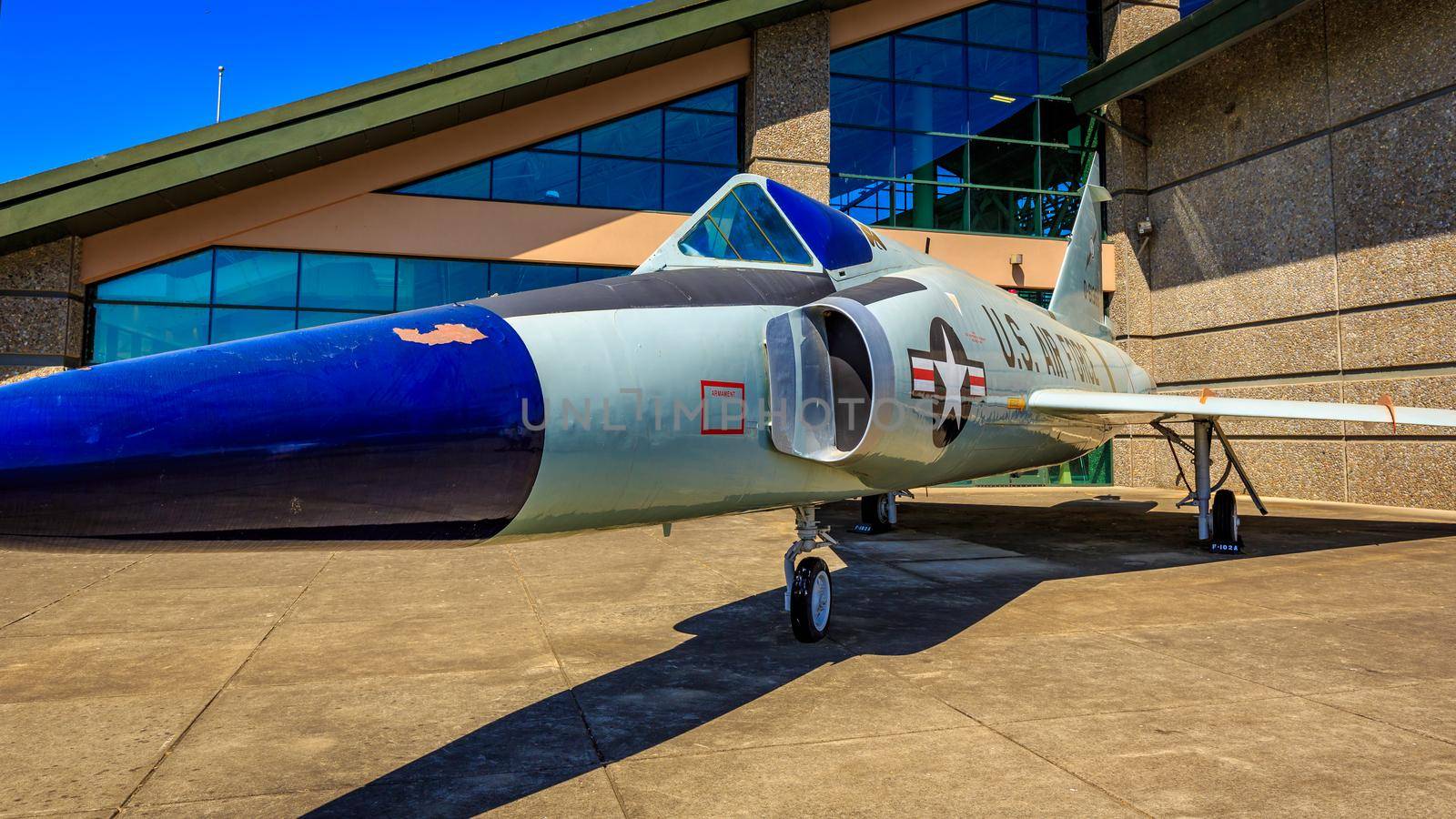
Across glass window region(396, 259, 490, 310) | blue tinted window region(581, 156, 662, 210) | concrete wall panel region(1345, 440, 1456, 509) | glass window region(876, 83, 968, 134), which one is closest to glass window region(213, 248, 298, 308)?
glass window region(396, 259, 490, 310)

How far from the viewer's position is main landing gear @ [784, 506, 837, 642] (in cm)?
506

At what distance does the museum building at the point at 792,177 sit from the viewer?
1280 cm

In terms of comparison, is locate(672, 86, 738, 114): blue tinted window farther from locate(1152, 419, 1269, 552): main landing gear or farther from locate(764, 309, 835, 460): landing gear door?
locate(764, 309, 835, 460): landing gear door

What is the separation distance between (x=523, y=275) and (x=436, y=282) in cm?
146

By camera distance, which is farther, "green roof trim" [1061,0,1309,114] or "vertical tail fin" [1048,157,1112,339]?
"green roof trim" [1061,0,1309,114]

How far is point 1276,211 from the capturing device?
1491 cm

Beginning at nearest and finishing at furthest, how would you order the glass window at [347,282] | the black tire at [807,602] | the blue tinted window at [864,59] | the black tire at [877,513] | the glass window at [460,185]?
the black tire at [807,602], the black tire at [877,513], the glass window at [347,282], the glass window at [460,185], the blue tinted window at [864,59]

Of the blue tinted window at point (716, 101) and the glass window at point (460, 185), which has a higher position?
the blue tinted window at point (716, 101)

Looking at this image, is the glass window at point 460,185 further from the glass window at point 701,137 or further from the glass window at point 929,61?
the glass window at point 929,61

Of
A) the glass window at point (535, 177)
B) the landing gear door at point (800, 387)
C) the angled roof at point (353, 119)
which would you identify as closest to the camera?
the landing gear door at point (800, 387)

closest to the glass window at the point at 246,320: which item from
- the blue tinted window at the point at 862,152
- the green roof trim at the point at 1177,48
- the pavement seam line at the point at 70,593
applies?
the pavement seam line at the point at 70,593

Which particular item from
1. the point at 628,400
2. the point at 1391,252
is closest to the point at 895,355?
the point at 628,400

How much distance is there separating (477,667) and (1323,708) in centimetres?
414

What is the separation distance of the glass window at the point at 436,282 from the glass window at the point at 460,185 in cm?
118
